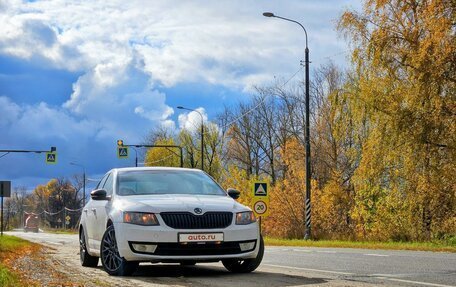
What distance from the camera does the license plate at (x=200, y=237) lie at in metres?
9.55

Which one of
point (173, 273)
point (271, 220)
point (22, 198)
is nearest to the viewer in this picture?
point (173, 273)

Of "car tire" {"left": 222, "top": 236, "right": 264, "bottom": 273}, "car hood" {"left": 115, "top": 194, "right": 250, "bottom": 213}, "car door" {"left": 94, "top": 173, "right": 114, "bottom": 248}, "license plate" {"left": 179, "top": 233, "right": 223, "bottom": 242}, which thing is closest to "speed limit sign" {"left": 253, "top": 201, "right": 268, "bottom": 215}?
"car door" {"left": 94, "top": 173, "right": 114, "bottom": 248}

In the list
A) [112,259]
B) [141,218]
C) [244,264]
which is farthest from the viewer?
[244,264]

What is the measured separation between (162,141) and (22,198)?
3996 inches

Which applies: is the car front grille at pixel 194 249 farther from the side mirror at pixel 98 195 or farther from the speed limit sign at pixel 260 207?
the speed limit sign at pixel 260 207

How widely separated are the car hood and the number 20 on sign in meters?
19.0

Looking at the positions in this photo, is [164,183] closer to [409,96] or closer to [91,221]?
[91,221]

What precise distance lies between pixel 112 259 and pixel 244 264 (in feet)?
6.32

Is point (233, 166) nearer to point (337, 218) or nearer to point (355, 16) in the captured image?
point (337, 218)

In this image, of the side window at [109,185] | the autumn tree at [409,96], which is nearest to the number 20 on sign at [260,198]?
the autumn tree at [409,96]

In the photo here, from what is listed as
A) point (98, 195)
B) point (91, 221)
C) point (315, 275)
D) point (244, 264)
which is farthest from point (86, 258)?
point (315, 275)

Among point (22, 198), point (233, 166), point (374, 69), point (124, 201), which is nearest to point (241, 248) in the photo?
point (124, 201)

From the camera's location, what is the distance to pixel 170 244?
9.57 metres

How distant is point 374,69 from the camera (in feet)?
87.9
